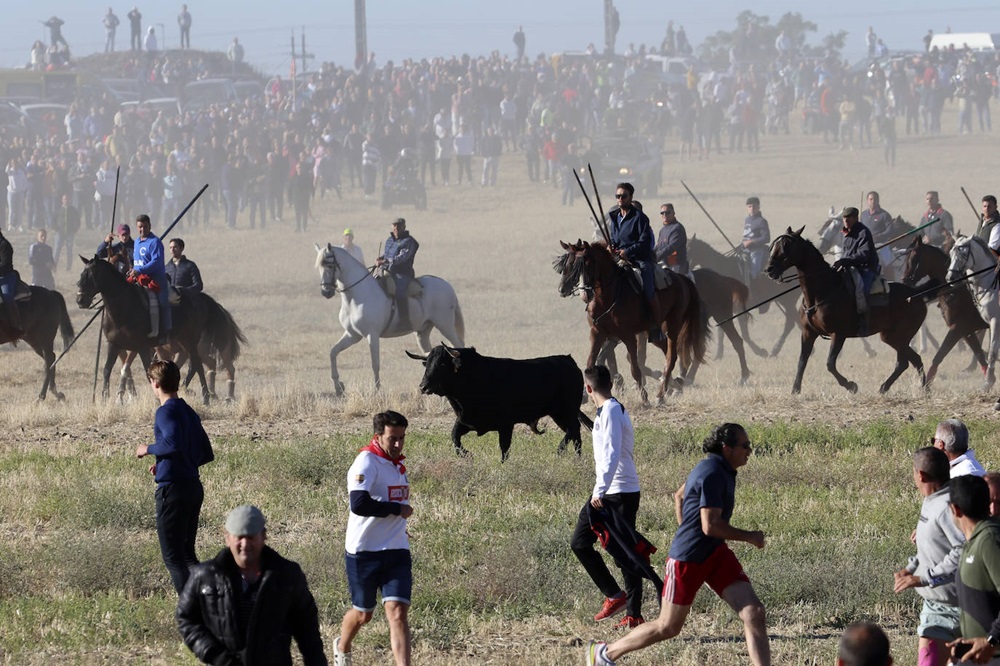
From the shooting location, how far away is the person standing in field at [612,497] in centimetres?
976

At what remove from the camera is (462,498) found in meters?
14.0

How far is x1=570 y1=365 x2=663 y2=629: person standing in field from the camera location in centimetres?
976

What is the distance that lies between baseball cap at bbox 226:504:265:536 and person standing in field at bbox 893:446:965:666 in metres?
3.06

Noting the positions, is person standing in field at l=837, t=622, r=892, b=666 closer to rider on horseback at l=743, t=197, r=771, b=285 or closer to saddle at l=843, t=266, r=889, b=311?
saddle at l=843, t=266, r=889, b=311

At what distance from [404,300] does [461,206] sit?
28965mm

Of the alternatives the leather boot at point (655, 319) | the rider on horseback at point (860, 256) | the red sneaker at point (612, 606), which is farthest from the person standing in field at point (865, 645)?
the rider on horseback at point (860, 256)

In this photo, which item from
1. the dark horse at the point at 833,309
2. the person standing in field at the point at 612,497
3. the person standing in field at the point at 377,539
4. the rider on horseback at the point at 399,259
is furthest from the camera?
the rider on horseback at the point at 399,259

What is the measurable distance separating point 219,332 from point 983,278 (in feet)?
33.1

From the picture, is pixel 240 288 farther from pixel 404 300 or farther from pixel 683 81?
pixel 683 81

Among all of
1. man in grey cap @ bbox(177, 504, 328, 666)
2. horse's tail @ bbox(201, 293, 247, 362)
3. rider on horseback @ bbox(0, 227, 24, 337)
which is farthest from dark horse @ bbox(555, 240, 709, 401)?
man in grey cap @ bbox(177, 504, 328, 666)

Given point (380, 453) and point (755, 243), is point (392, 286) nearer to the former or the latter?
point (755, 243)

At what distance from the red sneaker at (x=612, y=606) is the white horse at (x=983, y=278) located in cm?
988

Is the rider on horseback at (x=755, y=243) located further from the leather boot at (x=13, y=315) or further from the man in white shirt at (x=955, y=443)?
the man in white shirt at (x=955, y=443)

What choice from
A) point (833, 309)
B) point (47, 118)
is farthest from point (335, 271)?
point (47, 118)
